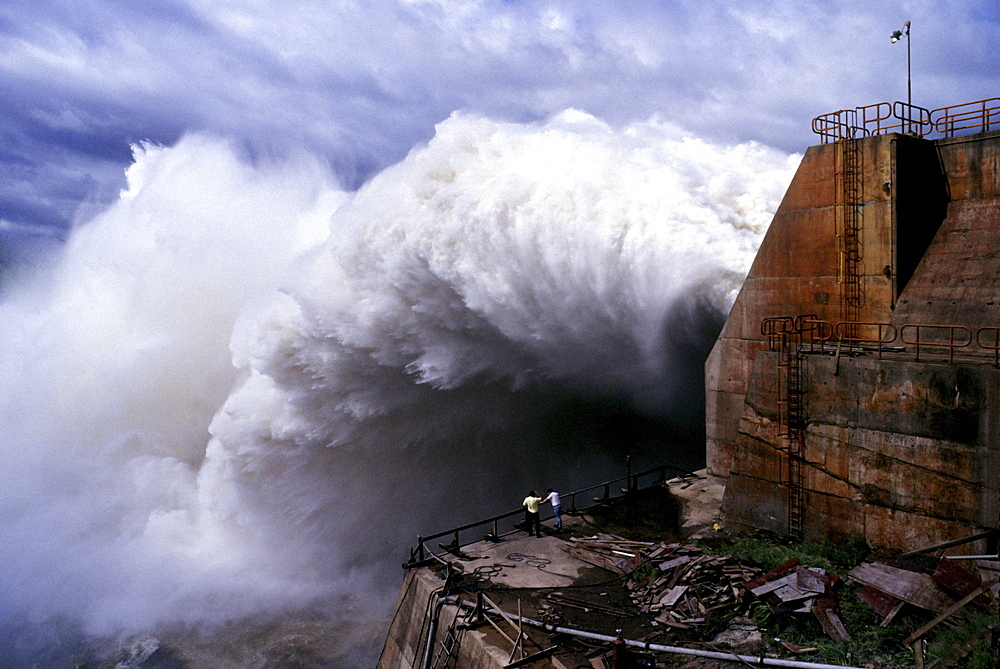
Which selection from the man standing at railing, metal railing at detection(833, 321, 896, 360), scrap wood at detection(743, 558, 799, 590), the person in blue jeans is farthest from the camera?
the person in blue jeans

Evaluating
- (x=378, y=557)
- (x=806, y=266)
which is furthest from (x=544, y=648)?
(x=378, y=557)

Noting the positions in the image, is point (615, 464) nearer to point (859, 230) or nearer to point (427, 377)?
point (427, 377)

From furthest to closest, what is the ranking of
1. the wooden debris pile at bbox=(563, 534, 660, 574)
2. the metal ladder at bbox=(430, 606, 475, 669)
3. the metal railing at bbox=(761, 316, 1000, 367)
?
the wooden debris pile at bbox=(563, 534, 660, 574)
the metal railing at bbox=(761, 316, 1000, 367)
the metal ladder at bbox=(430, 606, 475, 669)

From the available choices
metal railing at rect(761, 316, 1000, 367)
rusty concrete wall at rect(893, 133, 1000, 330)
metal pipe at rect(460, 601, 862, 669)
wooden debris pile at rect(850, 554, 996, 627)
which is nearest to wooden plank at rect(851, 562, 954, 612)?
wooden debris pile at rect(850, 554, 996, 627)

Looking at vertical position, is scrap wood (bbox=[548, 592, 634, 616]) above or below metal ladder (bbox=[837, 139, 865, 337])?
below

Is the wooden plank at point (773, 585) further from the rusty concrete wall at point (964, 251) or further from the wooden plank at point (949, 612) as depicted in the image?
the rusty concrete wall at point (964, 251)

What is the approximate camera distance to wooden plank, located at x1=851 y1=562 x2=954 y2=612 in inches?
436

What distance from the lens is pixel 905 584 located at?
38.2ft

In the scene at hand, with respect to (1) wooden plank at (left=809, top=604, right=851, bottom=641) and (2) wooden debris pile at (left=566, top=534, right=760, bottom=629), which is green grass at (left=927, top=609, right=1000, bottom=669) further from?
(2) wooden debris pile at (left=566, top=534, right=760, bottom=629)

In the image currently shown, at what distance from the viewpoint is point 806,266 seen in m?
18.4

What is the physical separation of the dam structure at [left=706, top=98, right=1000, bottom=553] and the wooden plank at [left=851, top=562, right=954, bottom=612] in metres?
1.38

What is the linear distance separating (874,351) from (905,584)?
207 inches

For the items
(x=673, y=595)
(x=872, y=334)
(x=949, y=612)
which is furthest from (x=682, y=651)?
(x=872, y=334)

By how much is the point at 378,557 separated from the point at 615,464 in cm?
1030
